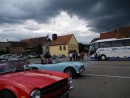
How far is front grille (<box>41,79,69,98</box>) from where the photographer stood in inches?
169

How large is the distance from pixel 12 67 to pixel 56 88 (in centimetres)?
172

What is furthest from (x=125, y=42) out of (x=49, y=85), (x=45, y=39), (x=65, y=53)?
(x=45, y=39)

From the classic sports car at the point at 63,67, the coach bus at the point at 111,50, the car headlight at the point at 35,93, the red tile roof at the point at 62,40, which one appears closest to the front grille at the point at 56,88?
the car headlight at the point at 35,93

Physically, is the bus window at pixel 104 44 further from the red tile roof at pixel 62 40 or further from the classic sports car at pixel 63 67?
the red tile roof at pixel 62 40

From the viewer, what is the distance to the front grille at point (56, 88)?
4293mm

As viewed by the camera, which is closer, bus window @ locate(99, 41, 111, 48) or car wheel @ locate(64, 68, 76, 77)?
car wheel @ locate(64, 68, 76, 77)

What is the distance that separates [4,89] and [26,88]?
2.29 ft

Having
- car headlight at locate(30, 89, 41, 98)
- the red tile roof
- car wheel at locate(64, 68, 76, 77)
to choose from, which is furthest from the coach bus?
the red tile roof

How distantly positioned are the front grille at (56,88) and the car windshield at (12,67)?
1.52 m

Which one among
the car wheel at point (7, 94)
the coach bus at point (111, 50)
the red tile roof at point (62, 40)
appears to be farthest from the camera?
the red tile roof at point (62, 40)

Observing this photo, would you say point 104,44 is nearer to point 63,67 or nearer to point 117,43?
point 117,43

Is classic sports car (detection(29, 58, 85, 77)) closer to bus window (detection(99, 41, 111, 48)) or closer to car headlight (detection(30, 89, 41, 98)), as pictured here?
car headlight (detection(30, 89, 41, 98))

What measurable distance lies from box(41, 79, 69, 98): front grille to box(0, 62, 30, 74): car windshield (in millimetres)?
1523

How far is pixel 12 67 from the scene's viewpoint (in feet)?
18.5
